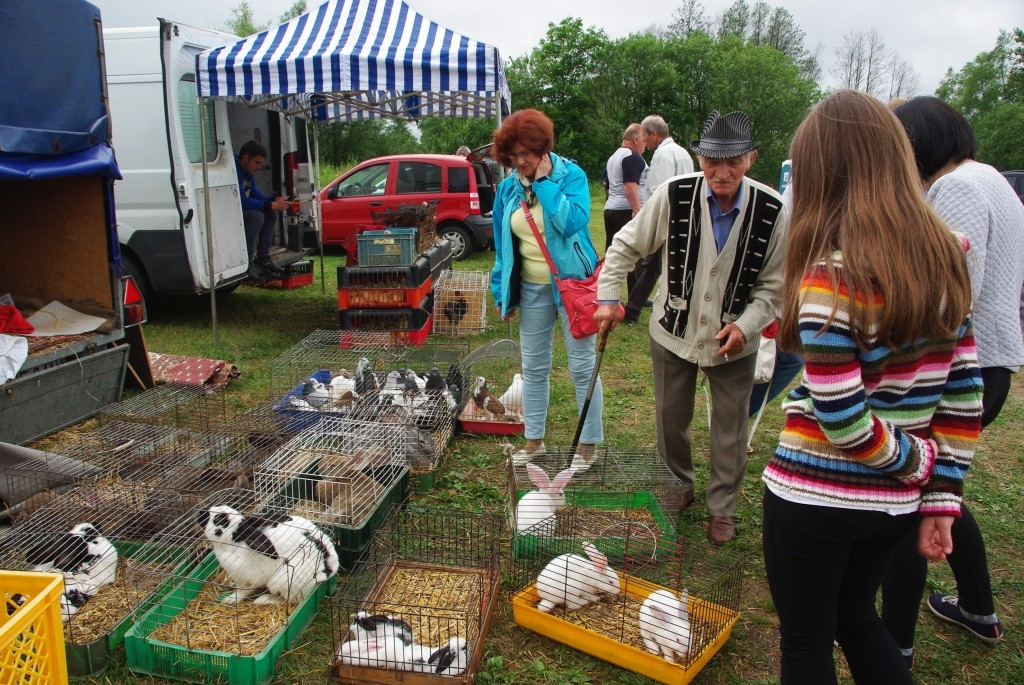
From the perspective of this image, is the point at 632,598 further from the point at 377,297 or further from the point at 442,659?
the point at 377,297

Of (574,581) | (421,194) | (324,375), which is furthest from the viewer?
(421,194)

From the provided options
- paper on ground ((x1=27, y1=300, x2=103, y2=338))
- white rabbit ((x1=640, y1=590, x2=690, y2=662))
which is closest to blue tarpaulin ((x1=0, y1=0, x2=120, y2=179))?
paper on ground ((x1=27, y1=300, x2=103, y2=338))

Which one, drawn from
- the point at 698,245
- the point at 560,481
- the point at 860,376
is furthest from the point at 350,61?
the point at 860,376

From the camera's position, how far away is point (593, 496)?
3.88 metres

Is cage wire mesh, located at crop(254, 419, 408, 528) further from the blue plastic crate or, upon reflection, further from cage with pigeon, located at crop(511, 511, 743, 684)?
the blue plastic crate

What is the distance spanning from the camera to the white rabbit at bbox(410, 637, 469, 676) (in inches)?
108

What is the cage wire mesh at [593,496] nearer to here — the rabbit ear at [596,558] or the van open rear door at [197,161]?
the rabbit ear at [596,558]

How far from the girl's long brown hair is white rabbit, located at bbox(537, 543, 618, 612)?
5.25 feet

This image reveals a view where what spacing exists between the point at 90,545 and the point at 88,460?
126 centimetres

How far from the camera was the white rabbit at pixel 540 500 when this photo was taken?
362cm

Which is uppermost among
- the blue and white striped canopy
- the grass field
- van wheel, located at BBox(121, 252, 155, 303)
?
the blue and white striped canopy

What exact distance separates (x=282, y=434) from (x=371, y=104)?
561 centimetres

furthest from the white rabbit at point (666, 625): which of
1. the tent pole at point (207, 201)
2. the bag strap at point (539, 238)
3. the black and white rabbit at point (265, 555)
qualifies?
the tent pole at point (207, 201)

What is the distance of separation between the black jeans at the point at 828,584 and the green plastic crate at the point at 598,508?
4.60 feet
